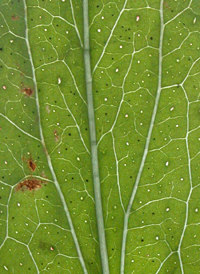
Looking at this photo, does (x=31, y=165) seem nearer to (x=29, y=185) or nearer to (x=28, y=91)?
(x=29, y=185)

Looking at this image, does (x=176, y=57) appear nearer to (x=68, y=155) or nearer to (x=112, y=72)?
(x=112, y=72)

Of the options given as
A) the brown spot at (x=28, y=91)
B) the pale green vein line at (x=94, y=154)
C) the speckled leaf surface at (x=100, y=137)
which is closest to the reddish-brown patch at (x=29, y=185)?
the speckled leaf surface at (x=100, y=137)

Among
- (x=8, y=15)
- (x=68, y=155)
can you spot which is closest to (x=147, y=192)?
(x=68, y=155)

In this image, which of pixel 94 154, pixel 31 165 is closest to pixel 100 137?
pixel 94 154

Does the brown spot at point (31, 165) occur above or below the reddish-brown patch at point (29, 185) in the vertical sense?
above

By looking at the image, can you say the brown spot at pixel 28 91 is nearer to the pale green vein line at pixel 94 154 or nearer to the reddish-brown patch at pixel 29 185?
the pale green vein line at pixel 94 154

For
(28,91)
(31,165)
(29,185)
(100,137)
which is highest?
(28,91)

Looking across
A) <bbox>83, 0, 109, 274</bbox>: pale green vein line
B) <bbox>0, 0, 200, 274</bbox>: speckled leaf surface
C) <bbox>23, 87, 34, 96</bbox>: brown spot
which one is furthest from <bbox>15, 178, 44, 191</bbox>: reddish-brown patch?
<bbox>23, 87, 34, 96</bbox>: brown spot
